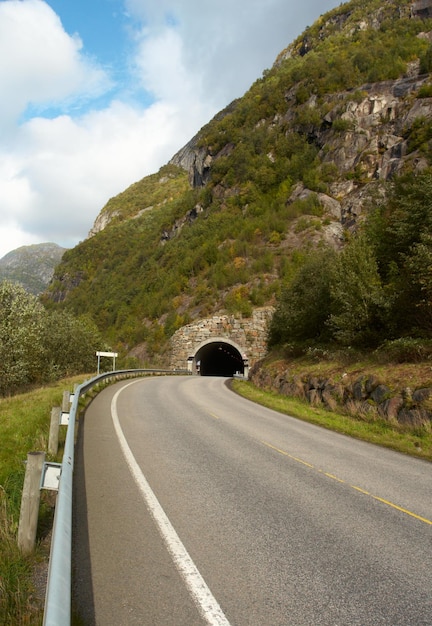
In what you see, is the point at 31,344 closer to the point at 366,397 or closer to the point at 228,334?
the point at 228,334

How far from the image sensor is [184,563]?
164 inches

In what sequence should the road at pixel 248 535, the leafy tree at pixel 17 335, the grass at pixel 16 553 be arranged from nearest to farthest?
the grass at pixel 16 553 < the road at pixel 248 535 < the leafy tree at pixel 17 335

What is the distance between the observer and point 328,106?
7281 cm

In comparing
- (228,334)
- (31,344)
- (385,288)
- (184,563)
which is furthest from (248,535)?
(228,334)

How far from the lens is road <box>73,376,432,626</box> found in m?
3.46

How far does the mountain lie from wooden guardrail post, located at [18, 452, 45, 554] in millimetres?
43161

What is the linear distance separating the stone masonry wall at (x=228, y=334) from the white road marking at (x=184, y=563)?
4365 centimetres

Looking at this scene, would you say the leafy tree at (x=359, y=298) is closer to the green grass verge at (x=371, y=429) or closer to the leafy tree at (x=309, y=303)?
the leafy tree at (x=309, y=303)

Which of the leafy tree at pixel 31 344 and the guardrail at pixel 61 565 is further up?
the leafy tree at pixel 31 344

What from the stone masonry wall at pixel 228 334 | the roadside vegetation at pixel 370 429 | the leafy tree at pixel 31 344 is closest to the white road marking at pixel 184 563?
the roadside vegetation at pixel 370 429

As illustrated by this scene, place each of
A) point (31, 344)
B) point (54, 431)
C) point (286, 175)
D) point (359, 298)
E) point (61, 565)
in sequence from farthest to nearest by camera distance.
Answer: point (286, 175) → point (31, 344) → point (359, 298) → point (54, 431) → point (61, 565)

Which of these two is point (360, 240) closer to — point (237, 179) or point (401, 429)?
point (401, 429)

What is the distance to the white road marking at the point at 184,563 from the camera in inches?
131

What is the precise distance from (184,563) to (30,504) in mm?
1737
